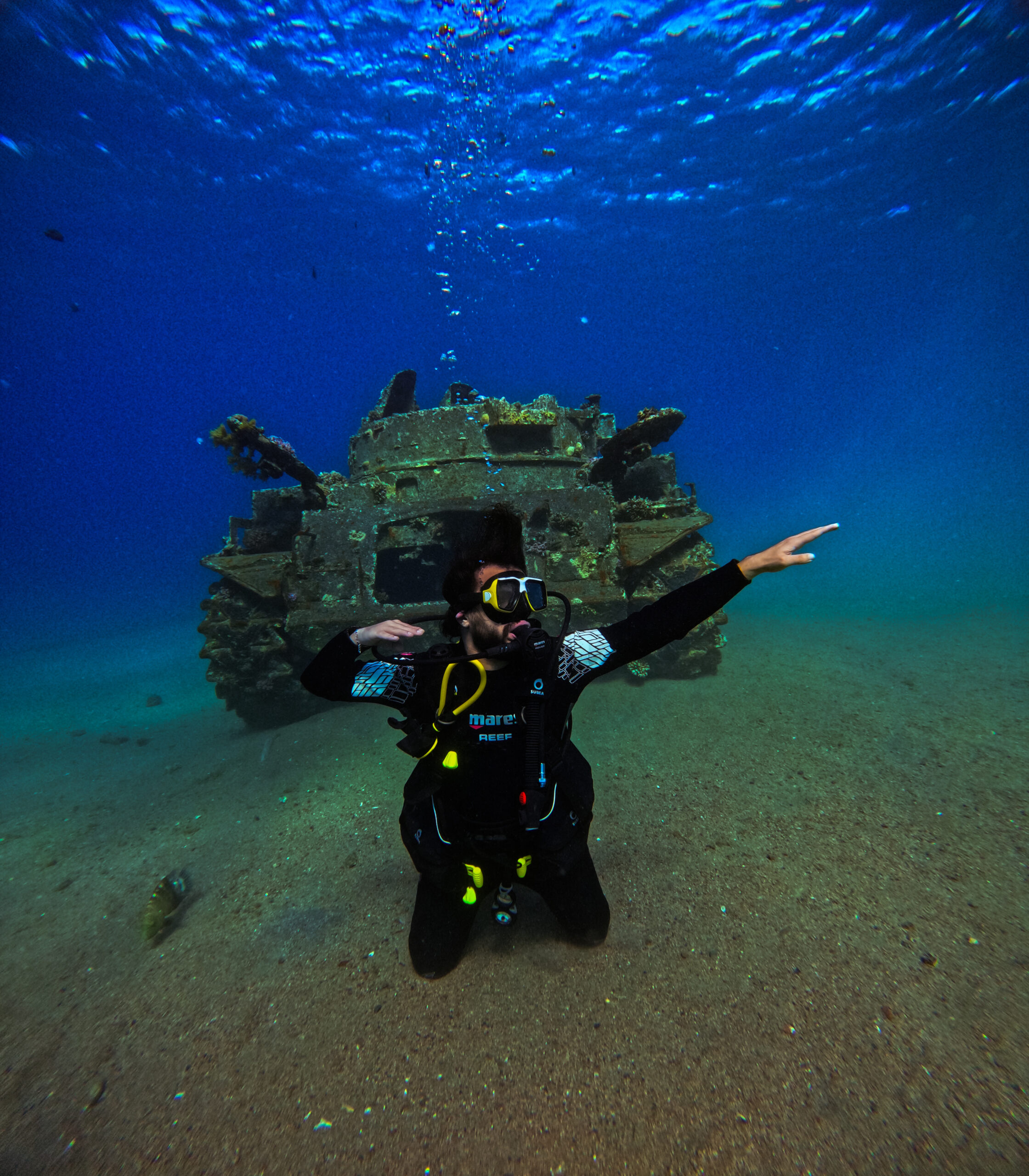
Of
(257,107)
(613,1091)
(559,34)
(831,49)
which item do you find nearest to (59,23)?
(257,107)

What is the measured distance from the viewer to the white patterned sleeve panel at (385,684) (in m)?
2.43

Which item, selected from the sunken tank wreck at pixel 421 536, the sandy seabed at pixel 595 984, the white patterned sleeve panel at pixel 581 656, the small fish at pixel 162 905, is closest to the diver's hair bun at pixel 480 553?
the white patterned sleeve panel at pixel 581 656

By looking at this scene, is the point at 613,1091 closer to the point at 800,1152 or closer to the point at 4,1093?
the point at 800,1152

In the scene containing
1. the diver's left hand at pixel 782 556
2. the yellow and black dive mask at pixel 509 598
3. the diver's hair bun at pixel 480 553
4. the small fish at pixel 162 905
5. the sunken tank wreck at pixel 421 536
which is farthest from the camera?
the sunken tank wreck at pixel 421 536

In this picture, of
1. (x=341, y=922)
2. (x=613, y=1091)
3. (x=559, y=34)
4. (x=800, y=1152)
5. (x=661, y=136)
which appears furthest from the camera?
(x=661, y=136)

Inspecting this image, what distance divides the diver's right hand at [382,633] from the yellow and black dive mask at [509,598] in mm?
374

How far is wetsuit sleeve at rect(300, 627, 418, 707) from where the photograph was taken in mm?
2436

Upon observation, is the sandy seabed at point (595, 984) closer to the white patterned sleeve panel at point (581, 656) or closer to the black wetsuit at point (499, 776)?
the black wetsuit at point (499, 776)

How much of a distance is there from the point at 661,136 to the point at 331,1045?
107 ft

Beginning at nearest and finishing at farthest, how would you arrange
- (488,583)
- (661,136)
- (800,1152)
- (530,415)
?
(800,1152) < (488,583) < (530,415) < (661,136)

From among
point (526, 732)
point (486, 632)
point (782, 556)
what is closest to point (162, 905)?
point (526, 732)

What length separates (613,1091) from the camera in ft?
6.55

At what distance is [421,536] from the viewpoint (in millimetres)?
7246

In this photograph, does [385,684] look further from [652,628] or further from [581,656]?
[652,628]
